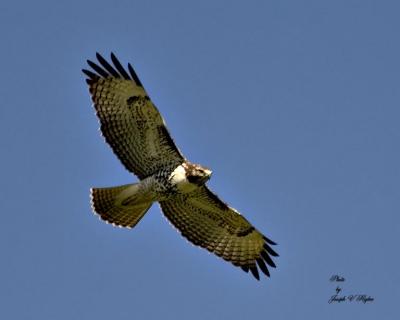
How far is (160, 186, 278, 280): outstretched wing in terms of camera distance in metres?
15.1

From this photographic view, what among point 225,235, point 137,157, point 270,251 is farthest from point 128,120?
point 270,251

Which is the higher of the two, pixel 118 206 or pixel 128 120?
pixel 128 120

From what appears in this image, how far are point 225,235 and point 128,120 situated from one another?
8.51ft

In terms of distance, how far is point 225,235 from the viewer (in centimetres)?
1534

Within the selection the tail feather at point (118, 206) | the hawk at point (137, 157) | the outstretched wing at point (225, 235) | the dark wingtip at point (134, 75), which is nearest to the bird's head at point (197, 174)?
the hawk at point (137, 157)

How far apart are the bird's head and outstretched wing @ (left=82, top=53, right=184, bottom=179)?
317 millimetres

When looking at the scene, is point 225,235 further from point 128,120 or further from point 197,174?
point 128,120

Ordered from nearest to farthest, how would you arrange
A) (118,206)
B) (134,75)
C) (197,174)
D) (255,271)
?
(197,174) → (134,75) → (118,206) → (255,271)

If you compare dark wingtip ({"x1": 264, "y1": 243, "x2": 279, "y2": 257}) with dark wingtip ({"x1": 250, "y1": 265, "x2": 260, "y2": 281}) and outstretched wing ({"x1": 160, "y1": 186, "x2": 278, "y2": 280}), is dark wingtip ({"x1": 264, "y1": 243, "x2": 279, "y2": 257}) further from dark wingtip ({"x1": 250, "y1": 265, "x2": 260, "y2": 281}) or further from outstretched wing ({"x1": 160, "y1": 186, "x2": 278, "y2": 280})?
dark wingtip ({"x1": 250, "y1": 265, "x2": 260, "y2": 281})

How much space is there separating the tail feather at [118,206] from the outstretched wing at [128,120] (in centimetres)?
40

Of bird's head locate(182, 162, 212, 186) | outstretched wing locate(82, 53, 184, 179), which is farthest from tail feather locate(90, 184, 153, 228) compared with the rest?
bird's head locate(182, 162, 212, 186)

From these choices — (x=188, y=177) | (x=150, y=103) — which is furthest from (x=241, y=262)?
(x=150, y=103)

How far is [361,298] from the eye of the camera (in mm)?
13922

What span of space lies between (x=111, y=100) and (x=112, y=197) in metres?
1.48
